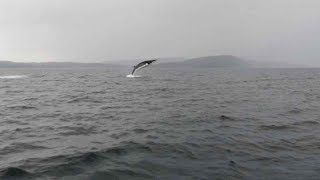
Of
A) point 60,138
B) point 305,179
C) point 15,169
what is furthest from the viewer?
point 60,138

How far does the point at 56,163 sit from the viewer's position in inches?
490

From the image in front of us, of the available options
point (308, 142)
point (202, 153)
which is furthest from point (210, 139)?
point (308, 142)

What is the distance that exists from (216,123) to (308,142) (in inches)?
231

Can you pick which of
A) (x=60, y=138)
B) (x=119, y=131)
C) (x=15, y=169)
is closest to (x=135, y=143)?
(x=119, y=131)

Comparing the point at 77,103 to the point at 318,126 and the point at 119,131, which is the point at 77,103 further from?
the point at 318,126

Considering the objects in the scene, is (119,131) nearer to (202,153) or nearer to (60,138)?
(60,138)

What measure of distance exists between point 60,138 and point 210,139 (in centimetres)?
757

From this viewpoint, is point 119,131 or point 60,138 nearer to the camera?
point 60,138

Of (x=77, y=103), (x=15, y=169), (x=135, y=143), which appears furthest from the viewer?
(x=77, y=103)

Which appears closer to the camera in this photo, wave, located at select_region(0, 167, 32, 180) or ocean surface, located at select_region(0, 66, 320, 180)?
wave, located at select_region(0, 167, 32, 180)

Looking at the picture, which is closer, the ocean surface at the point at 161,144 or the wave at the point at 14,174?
the wave at the point at 14,174

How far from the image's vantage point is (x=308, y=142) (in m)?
15.8

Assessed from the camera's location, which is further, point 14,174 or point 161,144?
point 161,144

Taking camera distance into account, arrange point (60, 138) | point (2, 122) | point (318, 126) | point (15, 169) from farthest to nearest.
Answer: point (2, 122)
point (318, 126)
point (60, 138)
point (15, 169)
